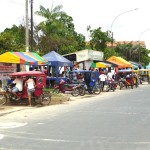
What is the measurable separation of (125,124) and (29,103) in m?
7.69

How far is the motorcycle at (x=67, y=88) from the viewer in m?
26.6

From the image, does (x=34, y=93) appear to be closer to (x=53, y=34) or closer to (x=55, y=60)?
(x=55, y=60)

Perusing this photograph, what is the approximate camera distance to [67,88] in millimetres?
27391

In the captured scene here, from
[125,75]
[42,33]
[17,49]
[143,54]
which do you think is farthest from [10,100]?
[143,54]

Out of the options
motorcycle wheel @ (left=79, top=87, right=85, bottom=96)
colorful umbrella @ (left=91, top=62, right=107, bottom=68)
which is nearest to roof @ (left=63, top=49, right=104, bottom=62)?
colorful umbrella @ (left=91, top=62, right=107, bottom=68)

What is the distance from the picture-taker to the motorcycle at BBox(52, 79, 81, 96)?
26.6 m

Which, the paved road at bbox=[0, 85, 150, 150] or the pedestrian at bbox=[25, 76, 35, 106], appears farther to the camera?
the pedestrian at bbox=[25, 76, 35, 106]

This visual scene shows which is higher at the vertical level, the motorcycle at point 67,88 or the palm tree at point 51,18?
the palm tree at point 51,18

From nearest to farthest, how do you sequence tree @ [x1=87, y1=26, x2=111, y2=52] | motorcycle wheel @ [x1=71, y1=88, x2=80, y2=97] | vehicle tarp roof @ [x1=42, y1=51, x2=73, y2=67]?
motorcycle wheel @ [x1=71, y1=88, x2=80, y2=97]
vehicle tarp roof @ [x1=42, y1=51, x2=73, y2=67]
tree @ [x1=87, y1=26, x2=111, y2=52]

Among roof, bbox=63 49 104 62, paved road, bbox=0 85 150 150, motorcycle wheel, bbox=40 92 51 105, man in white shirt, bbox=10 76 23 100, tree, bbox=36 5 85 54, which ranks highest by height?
tree, bbox=36 5 85 54

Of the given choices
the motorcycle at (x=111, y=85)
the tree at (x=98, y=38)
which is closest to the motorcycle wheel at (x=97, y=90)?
the motorcycle at (x=111, y=85)

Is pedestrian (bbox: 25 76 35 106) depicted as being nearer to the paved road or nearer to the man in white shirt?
the man in white shirt

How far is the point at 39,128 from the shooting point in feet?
38.1

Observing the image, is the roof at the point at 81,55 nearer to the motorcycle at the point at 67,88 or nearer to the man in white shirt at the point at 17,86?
the motorcycle at the point at 67,88
